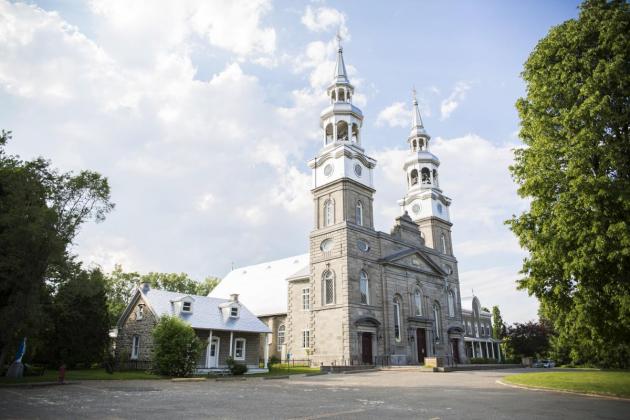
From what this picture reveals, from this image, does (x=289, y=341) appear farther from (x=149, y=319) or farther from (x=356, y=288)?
(x=149, y=319)

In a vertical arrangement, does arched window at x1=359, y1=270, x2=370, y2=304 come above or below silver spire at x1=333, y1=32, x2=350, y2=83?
below

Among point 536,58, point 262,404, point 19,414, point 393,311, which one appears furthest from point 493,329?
point 19,414

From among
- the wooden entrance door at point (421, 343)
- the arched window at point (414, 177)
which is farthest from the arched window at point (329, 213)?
the arched window at point (414, 177)

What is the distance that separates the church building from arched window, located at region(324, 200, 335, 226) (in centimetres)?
9

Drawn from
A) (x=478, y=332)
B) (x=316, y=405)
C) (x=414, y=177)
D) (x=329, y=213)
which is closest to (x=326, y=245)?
(x=329, y=213)

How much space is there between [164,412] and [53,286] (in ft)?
73.4

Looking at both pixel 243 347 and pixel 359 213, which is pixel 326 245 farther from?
pixel 243 347

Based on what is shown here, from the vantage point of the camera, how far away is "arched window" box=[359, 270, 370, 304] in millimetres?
37344

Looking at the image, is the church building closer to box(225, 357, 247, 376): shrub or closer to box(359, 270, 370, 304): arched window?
box(359, 270, 370, 304): arched window

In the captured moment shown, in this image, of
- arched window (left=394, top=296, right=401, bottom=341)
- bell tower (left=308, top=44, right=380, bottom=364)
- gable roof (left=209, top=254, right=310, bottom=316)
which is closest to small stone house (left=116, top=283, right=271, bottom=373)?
bell tower (left=308, top=44, right=380, bottom=364)

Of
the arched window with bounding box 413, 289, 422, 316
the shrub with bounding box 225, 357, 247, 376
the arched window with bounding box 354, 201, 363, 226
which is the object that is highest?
the arched window with bounding box 354, 201, 363, 226

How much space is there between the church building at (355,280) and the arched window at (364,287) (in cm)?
9

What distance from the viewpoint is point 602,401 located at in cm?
1309

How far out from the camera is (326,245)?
38.3 metres
